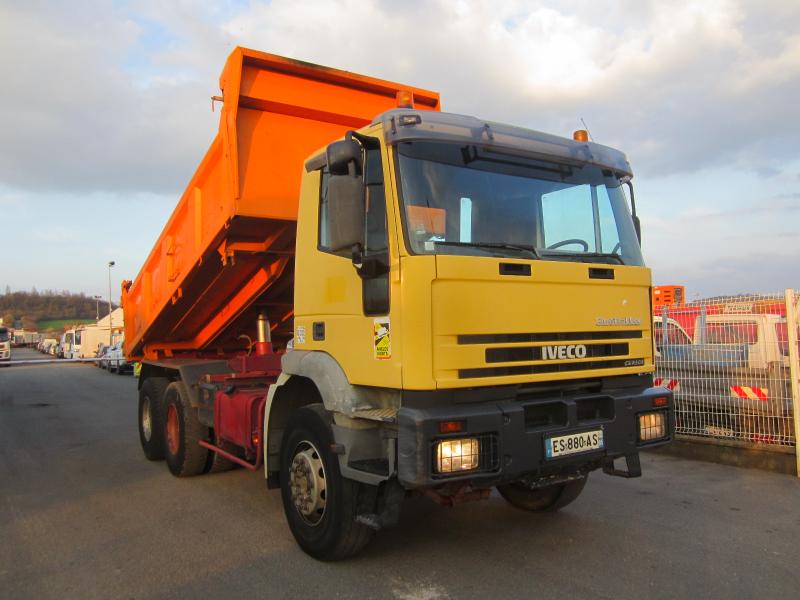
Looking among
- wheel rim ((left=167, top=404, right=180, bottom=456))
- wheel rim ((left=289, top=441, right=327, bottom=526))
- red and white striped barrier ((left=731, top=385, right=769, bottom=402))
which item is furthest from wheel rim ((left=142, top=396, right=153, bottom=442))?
red and white striped barrier ((left=731, top=385, right=769, bottom=402))

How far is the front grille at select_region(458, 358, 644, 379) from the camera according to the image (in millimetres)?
3527

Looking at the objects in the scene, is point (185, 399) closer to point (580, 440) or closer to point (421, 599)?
point (421, 599)

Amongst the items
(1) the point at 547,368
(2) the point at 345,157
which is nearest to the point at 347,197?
(2) the point at 345,157

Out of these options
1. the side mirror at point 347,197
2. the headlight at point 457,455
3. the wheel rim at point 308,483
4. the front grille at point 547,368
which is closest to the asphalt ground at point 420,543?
the wheel rim at point 308,483

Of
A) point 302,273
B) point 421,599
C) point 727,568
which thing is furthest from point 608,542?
point 302,273

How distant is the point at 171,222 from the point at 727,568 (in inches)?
241

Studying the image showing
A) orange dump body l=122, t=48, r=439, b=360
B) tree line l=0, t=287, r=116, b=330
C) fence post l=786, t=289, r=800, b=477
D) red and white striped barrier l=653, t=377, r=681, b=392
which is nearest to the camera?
orange dump body l=122, t=48, r=439, b=360

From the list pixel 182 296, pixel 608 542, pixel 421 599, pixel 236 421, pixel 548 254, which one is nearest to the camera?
pixel 421 599

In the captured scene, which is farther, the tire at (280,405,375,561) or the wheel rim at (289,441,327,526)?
the wheel rim at (289,441,327,526)

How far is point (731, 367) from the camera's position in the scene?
7.00m

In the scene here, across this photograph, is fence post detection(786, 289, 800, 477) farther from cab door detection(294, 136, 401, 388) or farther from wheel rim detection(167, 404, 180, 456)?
wheel rim detection(167, 404, 180, 456)

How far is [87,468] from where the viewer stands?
732 cm

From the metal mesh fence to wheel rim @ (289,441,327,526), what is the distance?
510 centimetres

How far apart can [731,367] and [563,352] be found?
4.17 meters
